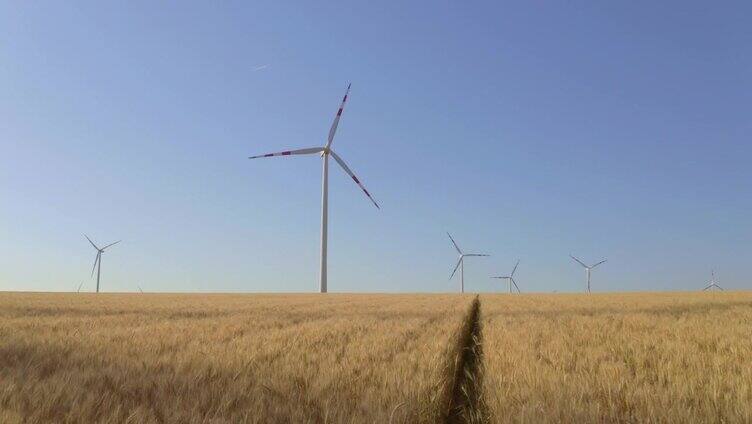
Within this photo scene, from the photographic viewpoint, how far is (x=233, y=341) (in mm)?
8781

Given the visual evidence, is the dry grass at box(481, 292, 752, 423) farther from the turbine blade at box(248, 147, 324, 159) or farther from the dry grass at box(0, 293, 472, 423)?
the turbine blade at box(248, 147, 324, 159)

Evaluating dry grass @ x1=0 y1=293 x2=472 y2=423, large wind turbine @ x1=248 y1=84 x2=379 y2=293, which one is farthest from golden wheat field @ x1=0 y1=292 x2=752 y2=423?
large wind turbine @ x1=248 y1=84 x2=379 y2=293

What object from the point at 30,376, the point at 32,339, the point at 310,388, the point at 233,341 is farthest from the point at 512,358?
the point at 32,339

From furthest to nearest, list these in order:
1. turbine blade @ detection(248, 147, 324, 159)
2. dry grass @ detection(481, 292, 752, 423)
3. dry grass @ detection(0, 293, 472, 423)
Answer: turbine blade @ detection(248, 147, 324, 159)
dry grass @ detection(481, 292, 752, 423)
dry grass @ detection(0, 293, 472, 423)

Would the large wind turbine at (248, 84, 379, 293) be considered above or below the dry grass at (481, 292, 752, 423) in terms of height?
above

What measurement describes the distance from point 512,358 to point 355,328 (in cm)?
544

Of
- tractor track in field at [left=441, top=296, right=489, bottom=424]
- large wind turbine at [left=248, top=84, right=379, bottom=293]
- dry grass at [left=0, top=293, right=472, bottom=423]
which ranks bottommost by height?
tractor track in field at [left=441, top=296, right=489, bottom=424]

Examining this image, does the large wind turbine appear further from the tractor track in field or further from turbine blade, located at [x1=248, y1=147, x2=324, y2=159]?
the tractor track in field

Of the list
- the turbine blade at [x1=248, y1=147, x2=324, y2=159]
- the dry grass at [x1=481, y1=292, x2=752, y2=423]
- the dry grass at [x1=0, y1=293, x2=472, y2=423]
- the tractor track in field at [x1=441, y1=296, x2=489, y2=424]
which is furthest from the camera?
the turbine blade at [x1=248, y1=147, x2=324, y2=159]

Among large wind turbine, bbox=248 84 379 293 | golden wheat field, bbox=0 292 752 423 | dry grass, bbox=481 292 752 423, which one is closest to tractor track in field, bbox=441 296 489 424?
golden wheat field, bbox=0 292 752 423

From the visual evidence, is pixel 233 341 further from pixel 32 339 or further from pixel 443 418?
pixel 443 418

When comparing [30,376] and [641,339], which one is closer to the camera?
[30,376]

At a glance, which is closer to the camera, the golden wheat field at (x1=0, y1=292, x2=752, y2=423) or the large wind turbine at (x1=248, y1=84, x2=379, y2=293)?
the golden wheat field at (x1=0, y1=292, x2=752, y2=423)

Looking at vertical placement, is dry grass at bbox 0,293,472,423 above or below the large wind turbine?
below
